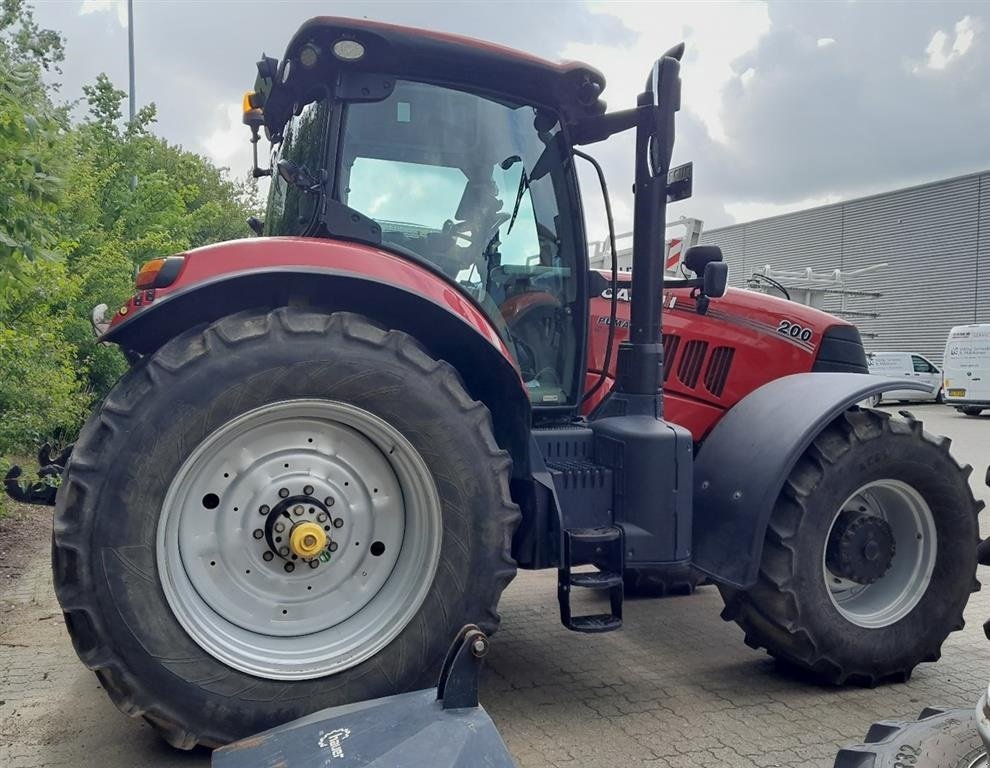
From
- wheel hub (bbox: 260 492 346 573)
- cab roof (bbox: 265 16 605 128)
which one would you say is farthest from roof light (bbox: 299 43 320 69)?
wheel hub (bbox: 260 492 346 573)

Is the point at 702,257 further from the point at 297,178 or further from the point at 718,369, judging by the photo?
the point at 297,178

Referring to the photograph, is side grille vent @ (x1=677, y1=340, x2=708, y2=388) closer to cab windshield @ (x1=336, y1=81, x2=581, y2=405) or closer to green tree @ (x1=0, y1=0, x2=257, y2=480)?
cab windshield @ (x1=336, y1=81, x2=581, y2=405)

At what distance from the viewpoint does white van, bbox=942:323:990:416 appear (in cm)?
2097

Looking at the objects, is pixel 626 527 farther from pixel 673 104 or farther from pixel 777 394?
pixel 673 104

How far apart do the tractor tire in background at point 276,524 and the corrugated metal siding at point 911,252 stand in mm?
25938

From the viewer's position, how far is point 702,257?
405cm

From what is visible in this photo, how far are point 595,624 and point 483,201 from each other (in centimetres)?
176

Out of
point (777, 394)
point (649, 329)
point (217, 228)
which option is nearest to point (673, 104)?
point (649, 329)

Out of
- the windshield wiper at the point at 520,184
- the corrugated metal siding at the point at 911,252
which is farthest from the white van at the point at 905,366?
the windshield wiper at the point at 520,184

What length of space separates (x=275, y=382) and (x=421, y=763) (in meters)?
1.33

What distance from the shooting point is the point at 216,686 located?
8.98 feet

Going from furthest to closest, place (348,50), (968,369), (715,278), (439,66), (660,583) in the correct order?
(968,369), (660,583), (715,278), (439,66), (348,50)

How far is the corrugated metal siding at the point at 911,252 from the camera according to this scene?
94.6ft

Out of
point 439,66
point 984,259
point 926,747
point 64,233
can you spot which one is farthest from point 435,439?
point 984,259
